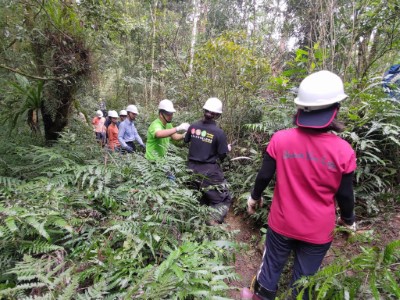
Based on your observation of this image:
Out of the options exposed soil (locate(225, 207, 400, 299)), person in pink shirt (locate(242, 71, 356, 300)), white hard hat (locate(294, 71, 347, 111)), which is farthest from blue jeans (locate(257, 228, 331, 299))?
white hard hat (locate(294, 71, 347, 111))

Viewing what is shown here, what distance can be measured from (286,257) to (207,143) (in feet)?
6.40

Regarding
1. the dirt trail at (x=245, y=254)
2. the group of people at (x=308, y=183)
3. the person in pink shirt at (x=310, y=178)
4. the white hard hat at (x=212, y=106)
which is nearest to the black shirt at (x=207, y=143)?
the white hard hat at (x=212, y=106)

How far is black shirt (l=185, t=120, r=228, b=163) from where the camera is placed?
3748 millimetres

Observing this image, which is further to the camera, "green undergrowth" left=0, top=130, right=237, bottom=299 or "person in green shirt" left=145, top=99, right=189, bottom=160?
"person in green shirt" left=145, top=99, right=189, bottom=160

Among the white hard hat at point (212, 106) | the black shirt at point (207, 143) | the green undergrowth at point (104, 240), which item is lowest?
the green undergrowth at point (104, 240)

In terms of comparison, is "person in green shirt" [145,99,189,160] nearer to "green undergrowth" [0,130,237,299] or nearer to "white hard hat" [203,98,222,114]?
"white hard hat" [203,98,222,114]

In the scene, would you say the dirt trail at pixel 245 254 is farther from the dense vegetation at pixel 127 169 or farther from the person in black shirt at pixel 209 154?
the person in black shirt at pixel 209 154

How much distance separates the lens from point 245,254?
3.65 meters

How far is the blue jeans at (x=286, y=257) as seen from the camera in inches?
85.0

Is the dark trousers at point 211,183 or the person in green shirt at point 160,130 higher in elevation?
the person in green shirt at point 160,130

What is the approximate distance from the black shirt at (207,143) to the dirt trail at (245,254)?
3.54 feet

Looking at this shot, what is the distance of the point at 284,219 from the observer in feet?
7.16

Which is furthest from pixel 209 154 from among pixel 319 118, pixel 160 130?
pixel 319 118

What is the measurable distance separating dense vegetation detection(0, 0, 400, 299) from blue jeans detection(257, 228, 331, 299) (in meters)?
0.27
